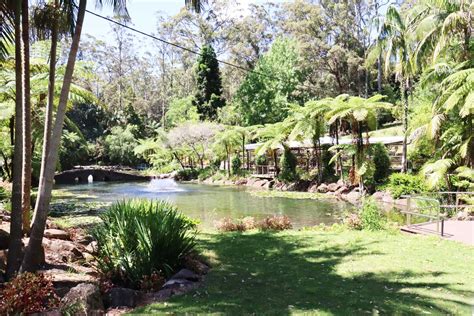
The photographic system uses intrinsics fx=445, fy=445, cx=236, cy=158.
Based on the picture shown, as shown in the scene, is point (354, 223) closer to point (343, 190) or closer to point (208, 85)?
point (343, 190)

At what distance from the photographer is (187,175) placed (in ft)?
108

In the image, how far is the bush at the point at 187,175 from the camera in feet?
108

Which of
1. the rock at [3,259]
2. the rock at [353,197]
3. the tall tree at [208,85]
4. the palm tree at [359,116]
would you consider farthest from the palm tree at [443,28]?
the tall tree at [208,85]

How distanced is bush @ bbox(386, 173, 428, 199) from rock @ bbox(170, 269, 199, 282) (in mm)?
12111

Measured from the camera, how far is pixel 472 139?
12.8m

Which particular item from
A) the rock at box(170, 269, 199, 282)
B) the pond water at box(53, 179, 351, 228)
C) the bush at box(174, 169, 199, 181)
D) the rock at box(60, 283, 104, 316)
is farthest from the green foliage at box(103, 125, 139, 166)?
the rock at box(60, 283, 104, 316)

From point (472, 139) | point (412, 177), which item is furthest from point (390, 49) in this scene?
point (472, 139)

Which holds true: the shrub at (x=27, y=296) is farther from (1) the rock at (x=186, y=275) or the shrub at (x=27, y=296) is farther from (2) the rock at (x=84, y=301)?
(1) the rock at (x=186, y=275)

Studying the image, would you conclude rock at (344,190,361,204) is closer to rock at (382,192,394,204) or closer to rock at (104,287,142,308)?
rock at (382,192,394,204)

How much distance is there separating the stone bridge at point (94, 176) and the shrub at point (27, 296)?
30.1 meters

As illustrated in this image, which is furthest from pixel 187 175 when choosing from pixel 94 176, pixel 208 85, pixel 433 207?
pixel 433 207

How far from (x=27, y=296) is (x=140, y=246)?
1459mm

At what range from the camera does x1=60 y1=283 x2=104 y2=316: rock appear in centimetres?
402

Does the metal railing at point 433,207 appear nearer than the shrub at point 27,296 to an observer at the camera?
No
